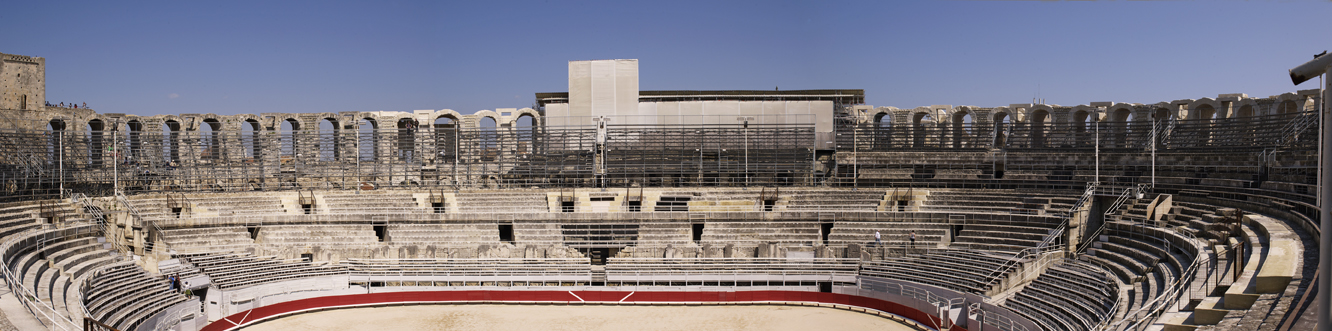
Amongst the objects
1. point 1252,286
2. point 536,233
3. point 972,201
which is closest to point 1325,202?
point 1252,286

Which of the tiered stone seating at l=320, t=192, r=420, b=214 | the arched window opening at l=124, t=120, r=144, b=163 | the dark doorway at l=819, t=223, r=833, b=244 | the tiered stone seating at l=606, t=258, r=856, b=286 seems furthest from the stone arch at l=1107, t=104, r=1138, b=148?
the arched window opening at l=124, t=120, r=144, b=163

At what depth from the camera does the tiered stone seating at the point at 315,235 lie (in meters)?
31.5

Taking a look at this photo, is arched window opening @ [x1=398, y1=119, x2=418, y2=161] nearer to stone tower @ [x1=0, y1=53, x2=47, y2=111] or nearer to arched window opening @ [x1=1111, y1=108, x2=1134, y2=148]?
stone tower @ [x1=0, y1=53, x2=47, y2=111]

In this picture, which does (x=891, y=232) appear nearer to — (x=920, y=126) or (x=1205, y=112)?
(x=920, y=126)

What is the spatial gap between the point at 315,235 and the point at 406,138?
27.7ft

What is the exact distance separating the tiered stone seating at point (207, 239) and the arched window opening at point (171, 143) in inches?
355

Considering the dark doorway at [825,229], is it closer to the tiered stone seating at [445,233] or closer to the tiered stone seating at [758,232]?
the tiered stone seating at [758,232]

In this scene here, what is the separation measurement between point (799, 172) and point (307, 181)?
23123 mm

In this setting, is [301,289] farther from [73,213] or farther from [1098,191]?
[1098,191]

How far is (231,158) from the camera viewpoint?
41281 mm

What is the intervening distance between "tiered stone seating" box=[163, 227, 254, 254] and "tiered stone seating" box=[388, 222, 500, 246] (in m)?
5.16

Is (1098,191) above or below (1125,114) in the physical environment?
below

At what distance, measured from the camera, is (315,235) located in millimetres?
31828

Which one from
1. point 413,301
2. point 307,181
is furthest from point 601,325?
point 307,181
